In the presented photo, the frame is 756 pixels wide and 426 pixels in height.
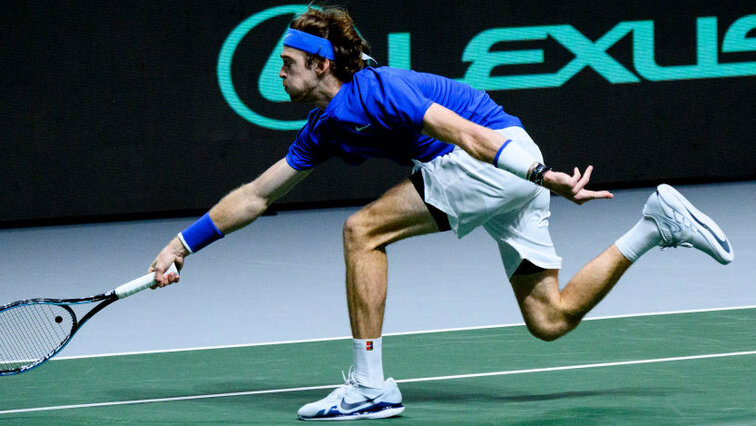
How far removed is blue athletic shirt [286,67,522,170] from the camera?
4.72 metres

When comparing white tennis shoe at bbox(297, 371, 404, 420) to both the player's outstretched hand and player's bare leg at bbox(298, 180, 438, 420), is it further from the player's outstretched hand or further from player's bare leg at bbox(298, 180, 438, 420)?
the player's outstretched hand

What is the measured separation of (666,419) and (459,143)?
4.05 ft

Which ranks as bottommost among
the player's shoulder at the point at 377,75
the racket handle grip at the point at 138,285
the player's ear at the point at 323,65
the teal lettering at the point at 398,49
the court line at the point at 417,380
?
the court line at the point at 417,380

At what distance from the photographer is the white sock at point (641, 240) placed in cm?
509

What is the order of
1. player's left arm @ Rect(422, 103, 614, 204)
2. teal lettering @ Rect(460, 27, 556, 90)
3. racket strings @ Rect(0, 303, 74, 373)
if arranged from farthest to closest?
1. teal lettering @ Rect(460, 27, 556, 90)
2. racket strings @ Rect(0, 303, 74, 373)
3. player's left arm @ Rect(422, 103, 614, 204)

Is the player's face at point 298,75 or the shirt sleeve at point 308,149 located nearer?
the player's face at point 298,75

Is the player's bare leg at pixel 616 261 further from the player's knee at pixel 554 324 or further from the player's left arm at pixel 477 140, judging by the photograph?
the player's left arm at pixel 477 140

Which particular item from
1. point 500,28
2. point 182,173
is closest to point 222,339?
point 182,173

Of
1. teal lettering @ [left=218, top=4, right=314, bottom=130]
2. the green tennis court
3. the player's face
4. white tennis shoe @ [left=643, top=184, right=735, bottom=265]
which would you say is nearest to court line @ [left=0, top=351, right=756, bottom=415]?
the green tennis court

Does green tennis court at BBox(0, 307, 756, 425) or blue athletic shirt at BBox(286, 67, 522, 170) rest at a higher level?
blue athletic shirt at BBox(286, 67, 522, 170)

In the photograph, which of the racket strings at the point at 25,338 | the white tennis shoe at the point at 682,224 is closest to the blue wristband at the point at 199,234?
the racket strings at the point at 25,338

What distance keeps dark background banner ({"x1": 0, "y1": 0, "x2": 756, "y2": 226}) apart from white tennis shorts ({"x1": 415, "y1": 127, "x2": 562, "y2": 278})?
5.19 meters

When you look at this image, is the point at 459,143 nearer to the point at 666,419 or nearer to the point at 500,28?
the point at 666,419

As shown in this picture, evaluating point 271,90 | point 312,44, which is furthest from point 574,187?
point 271,90
